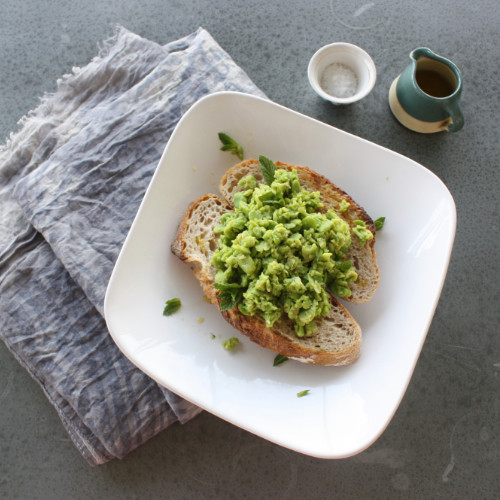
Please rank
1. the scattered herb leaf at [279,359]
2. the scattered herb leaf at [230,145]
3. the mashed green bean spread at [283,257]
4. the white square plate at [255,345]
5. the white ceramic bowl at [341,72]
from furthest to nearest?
the white ceramic bowl at [341,72] < the scattered herb leaf at [230,145] < the scattered herb leaf at [279,359] < the white square plate at [255,345] < the mashed green bean spread at [283,257]

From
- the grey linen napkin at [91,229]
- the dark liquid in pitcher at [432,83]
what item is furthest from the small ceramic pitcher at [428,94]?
the grey linen napkin at [91,229]

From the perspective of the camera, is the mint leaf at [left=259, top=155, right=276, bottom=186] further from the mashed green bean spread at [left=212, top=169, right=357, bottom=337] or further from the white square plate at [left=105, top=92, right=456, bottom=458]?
the white square plate at [left=105, top=92, right=456, bottom=458]

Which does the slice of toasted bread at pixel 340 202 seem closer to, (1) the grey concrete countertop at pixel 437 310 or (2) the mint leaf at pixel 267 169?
(2) the mint leaf at pixel 267 169

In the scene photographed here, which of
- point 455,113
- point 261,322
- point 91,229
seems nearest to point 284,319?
point 261,322

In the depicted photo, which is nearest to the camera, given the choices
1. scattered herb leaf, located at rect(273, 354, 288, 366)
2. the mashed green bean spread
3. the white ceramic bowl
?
the mashed green bean spread

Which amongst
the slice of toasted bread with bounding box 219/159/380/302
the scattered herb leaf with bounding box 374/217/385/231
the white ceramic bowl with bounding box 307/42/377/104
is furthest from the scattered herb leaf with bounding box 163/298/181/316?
the white ceramic bowl with bounding box 307/42/377/104

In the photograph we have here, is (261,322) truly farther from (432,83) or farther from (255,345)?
(432,83)

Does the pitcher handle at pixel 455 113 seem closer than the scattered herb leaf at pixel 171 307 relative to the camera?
No
